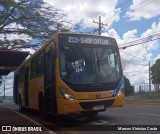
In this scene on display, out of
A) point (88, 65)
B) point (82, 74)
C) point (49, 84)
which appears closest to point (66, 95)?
point (82, 74)

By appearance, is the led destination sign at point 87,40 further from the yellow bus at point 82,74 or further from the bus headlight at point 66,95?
the bus headlight at point 66,95

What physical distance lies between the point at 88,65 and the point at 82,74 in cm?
42

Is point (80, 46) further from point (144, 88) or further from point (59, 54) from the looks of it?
point (144, 88)

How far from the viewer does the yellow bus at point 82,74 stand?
1266cm

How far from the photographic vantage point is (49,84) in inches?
552

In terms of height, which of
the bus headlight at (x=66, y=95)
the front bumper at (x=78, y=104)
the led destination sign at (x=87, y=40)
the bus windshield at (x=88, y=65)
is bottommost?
the front bumper at (x=78, y=104)

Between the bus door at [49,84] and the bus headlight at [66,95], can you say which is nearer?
the bus headlight at [66,95]

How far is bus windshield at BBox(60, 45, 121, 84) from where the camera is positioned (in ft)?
42.2

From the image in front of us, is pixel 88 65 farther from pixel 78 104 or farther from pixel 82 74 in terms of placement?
pixel 78 104

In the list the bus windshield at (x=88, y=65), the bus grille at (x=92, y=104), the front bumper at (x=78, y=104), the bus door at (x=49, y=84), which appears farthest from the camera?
the bus door at (x=49, y=84)

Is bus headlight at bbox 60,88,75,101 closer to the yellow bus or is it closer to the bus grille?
the yellow bus

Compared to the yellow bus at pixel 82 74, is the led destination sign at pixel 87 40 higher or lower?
higher

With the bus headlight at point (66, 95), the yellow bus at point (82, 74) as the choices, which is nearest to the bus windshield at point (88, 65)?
the yellow bus at point (82, 74)

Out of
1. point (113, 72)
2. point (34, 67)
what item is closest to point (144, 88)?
point (34, 67)
